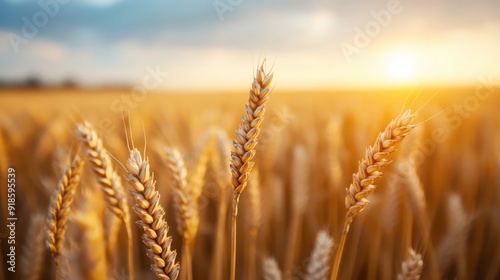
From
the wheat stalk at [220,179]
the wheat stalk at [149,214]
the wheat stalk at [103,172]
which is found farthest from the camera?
the wheat stalk at [220,179]

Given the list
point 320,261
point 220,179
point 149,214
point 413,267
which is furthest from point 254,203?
point 149,214

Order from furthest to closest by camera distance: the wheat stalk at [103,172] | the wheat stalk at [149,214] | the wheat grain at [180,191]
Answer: the wheat grain at [180,191] → the wheat stalk at [103,172] → the wheat stalk at [149,214]

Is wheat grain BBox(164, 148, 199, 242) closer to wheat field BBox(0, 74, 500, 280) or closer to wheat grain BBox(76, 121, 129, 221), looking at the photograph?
wheat field BBox(0, 74, 500, 280)

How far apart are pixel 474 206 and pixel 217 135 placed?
6.14 feet

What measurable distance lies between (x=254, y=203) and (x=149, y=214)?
0.81m

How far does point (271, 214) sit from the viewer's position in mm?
2426

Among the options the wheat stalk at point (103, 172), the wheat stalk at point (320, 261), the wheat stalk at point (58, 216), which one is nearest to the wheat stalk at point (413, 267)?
the wheat stalk at point (320, 261)

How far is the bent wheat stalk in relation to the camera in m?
0.85

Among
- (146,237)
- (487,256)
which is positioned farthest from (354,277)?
(146,237)

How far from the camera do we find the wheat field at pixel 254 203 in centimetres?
89

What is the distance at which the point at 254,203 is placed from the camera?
162 centimetres

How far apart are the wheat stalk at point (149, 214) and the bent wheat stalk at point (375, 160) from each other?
1.40ft

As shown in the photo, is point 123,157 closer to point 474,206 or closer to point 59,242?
point 59,242

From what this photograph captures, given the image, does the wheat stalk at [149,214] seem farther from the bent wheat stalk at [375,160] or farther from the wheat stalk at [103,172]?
the bent wheat stalk at [375,160]
